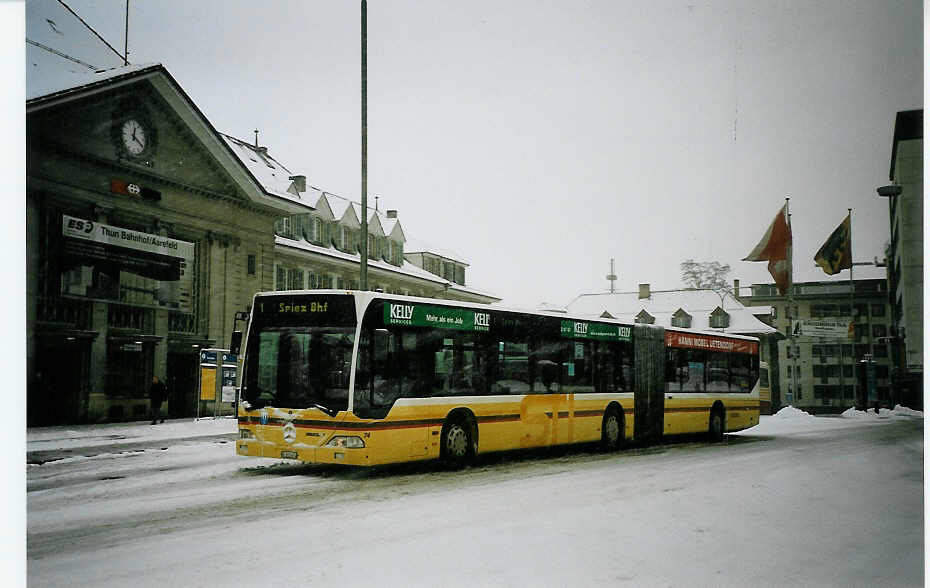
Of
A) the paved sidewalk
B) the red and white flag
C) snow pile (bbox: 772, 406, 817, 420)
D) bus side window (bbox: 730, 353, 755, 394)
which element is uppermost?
the red and white flag

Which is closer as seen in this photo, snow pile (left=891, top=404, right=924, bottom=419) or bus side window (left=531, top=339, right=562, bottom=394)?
snow pile (left=891, top=404, right=924, bottom=419)

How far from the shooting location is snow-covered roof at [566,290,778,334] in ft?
35.4

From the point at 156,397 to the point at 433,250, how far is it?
359 centimetres

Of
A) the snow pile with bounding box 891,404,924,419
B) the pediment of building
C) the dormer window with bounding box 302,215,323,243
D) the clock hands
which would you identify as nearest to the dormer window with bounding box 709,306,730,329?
the snow pile with bounding box 891,404,924,419

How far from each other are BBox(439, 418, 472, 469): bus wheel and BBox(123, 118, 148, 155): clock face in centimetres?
463

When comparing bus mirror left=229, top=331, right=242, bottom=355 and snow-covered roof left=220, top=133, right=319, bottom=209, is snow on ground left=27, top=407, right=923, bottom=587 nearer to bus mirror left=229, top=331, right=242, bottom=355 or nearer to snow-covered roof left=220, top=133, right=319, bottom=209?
bus mirror left=229, top=331, right=242, bottom=355

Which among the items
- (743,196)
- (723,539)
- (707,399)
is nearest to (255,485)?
(723,539)

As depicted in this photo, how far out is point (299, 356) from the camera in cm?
944

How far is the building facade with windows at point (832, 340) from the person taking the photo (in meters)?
9.66

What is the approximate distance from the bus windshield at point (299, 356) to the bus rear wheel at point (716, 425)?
6.25 meters

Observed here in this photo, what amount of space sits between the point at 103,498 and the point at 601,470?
5552 mm

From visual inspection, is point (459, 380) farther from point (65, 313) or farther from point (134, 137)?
point (134, 137)

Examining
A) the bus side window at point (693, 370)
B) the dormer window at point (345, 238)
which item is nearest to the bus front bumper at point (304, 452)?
the dormer window at point (345, 238)

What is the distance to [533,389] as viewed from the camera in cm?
1137
